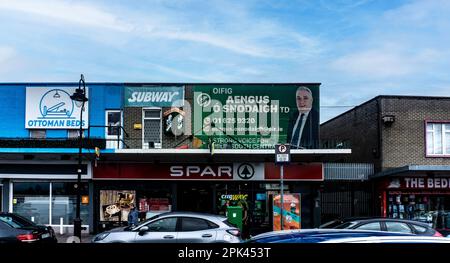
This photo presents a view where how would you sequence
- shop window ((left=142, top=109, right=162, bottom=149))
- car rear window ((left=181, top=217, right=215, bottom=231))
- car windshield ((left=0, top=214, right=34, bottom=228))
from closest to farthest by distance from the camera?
car windshield ((left=0, top=214, right=34, bottom=228))
car rear window ((left=181, top=217, right=215, bottom=231))
shop window ((left=142, top=109, right=162, bottom=149))

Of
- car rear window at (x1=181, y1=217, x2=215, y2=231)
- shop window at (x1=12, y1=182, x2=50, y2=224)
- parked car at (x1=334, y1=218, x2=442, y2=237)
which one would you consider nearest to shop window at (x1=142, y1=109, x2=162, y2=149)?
shop window at (x1=12, y1=182, x2=50, y2=224)

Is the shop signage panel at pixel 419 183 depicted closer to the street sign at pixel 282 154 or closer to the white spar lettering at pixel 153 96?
the white spar lettering at pixel 153 96

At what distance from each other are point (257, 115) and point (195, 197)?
4.37 metres

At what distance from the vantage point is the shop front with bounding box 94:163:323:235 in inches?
897

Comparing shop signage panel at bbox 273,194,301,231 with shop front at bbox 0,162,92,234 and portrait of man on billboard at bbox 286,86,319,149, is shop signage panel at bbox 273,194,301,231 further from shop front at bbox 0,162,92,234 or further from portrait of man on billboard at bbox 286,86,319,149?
shop front at bbox 0,162,92,234

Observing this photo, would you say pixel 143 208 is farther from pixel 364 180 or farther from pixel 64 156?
pixel 364 180

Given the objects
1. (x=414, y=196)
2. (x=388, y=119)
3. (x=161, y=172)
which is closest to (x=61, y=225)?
(x=161, y=172)

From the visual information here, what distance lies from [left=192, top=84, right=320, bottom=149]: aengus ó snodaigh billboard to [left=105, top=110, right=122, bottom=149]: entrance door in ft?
10.5

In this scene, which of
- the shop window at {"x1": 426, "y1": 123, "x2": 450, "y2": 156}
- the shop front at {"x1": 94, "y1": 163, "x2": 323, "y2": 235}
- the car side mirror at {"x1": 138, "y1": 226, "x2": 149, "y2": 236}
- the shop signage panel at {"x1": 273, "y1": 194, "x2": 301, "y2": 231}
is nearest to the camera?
the car side mirror at {"x1": 138, "y1": 226, "x2": 149, "y2": 236}

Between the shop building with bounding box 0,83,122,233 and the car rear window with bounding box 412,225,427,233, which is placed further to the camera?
the shop building with bounding box 0,83,122,233

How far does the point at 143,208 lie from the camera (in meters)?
22.9
